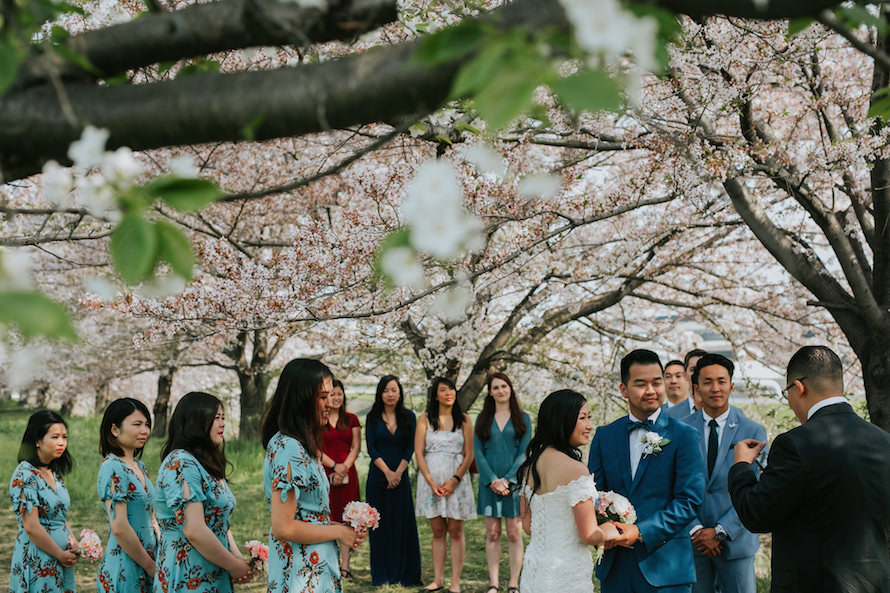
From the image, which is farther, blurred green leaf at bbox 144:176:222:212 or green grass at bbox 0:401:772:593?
green grass at bbox 0:401:772:593

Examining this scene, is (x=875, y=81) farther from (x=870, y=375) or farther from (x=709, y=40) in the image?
(x=870, y=375)

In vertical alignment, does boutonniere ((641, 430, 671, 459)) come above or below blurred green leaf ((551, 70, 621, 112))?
below

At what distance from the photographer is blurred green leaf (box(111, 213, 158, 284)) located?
1.04m

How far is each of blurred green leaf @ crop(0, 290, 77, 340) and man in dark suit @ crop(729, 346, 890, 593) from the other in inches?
117

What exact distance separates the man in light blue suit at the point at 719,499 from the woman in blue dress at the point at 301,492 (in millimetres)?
2074

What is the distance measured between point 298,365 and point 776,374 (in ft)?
30.1

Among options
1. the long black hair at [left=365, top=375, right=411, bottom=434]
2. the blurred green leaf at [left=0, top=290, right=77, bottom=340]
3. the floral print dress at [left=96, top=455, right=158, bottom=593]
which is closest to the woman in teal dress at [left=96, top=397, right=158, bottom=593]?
the floral print dress at [left=96, top=455, right=158, bottom=593]

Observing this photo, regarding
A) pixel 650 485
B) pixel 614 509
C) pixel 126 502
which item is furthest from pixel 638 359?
pixel 126 502

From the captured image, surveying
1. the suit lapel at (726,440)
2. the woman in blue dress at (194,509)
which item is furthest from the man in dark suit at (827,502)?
the woman in blue dress at (194,509)

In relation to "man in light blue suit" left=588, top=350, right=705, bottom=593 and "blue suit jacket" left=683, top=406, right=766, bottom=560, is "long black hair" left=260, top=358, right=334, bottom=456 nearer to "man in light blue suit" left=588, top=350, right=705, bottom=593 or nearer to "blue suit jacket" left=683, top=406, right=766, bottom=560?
"man in light blue suit" left=588, top=350, right=705, bottom=593

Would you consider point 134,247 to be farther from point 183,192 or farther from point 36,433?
point 36,433

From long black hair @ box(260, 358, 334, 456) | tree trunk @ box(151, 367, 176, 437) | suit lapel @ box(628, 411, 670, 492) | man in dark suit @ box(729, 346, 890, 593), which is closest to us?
man in dark suit @ box(729, 346, 890, 593)

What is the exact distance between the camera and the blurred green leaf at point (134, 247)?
3.42ft

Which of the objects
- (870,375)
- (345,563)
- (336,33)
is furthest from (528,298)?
(336,33)
